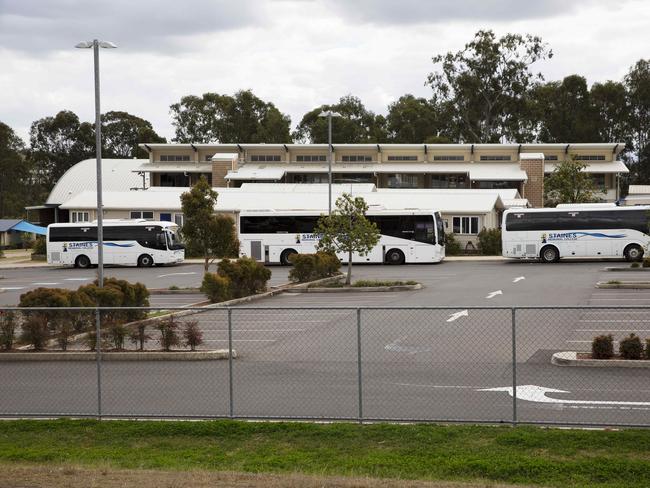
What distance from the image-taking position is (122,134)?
121 metres

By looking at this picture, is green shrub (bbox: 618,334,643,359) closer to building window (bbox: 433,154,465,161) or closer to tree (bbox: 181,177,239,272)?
tree (bbox: 181,177,239,272)

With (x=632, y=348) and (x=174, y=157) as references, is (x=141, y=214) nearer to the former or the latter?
(x=174, y=157)

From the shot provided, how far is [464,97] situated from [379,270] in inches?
2321

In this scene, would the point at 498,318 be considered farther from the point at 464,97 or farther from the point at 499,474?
the point at 464,97

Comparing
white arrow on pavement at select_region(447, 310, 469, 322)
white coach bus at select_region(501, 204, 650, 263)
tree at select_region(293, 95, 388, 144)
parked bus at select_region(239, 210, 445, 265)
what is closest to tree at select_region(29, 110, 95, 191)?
tree at select_region(293, 95, 388, 144)

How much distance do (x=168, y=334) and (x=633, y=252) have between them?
34.9m

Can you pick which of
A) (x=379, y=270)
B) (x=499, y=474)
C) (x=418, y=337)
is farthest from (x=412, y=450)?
(x=379, y=270)

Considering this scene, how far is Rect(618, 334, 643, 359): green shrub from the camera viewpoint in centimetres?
→ 1538

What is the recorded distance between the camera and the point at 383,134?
108938mm

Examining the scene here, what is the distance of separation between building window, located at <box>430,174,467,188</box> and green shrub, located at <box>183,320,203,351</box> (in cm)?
6586

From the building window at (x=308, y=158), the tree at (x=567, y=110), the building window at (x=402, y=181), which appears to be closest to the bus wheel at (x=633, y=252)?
the building window at (x=402, y=181)

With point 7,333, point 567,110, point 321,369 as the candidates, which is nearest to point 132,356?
point 7,333

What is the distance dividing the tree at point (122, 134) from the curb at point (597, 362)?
356ft

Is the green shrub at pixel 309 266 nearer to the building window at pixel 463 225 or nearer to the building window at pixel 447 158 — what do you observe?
the building window at pixel 463 225
